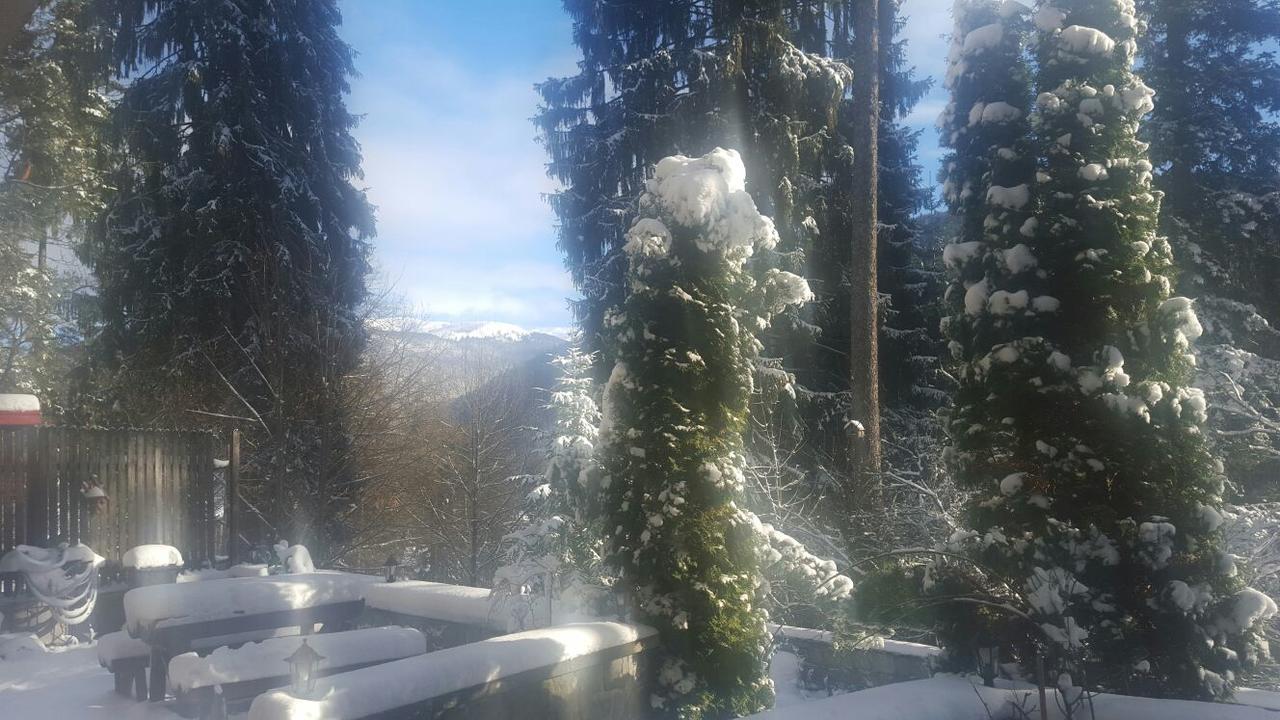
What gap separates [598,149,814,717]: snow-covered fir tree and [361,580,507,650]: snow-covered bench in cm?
171

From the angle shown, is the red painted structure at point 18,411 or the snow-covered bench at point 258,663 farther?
the red painted structure at point 18,411

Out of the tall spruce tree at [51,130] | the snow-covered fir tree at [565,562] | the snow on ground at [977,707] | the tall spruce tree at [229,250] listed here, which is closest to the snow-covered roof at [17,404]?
the tall spruce tree at [51,130]

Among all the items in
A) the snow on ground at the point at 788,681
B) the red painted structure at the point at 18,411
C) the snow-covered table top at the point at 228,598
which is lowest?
the snow on ground at the point at 788,681

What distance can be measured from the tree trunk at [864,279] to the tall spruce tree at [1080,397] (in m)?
4.70

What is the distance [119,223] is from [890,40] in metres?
15.7

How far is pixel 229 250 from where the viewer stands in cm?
1488

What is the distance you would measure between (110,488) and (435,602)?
435 centimetres

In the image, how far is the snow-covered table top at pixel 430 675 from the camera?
405 centimetres

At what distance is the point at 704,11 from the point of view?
1499 centimetres

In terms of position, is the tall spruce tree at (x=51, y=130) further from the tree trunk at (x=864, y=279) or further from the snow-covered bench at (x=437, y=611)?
the tree trunk at (x=864, y=279)

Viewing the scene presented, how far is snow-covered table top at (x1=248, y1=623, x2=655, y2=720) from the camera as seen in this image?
160 inches

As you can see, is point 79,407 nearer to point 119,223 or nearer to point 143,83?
point 119,223

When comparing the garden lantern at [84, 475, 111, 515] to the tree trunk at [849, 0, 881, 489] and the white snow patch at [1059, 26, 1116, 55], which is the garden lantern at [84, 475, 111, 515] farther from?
the white snow patch at [1059, 26, 1116, 55]

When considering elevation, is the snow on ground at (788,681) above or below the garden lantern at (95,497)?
Result: below
